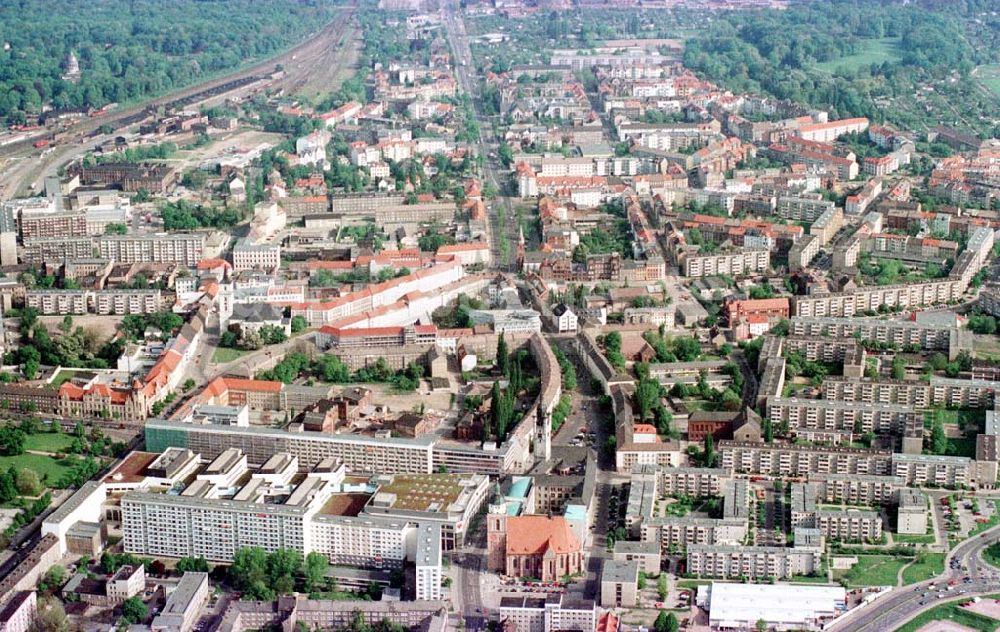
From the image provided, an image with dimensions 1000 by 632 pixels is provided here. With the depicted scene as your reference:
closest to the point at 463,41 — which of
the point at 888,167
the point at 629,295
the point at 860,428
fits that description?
the point at 888,167

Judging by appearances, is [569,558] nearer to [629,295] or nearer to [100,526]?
[100,526]

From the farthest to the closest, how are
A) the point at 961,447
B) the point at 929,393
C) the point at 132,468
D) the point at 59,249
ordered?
1. the point at 59,249
2. the point at 929,393
3. the point at 961,447
4. the point at 132,468

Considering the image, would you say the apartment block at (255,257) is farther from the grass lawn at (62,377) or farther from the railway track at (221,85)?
the railway track at (221,85)

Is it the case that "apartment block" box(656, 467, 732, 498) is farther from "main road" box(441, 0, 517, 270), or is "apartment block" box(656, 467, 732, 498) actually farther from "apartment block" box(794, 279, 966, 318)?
"main road" box(441, 0, 517, 270)

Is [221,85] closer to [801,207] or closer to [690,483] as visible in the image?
[801,207]

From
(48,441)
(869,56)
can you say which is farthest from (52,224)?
(869,56)

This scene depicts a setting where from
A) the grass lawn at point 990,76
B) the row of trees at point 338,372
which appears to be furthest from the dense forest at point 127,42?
the grass lawn at point 990,76
